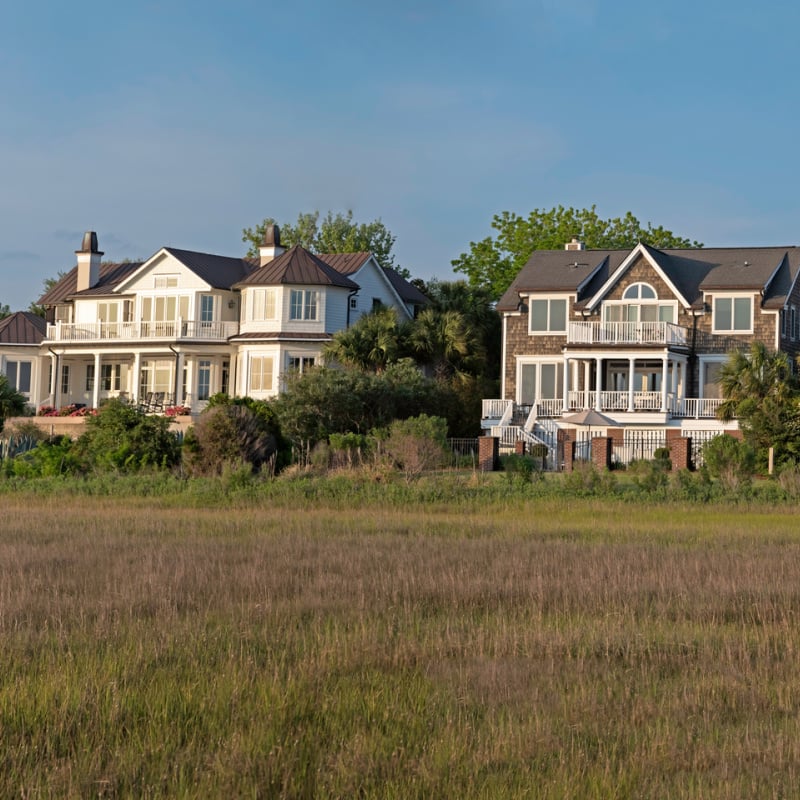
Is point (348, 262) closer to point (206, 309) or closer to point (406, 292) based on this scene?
point (406, 292)

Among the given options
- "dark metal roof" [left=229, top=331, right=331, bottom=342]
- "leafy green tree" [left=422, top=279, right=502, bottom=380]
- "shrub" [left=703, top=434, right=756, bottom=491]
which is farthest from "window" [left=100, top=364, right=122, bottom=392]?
"shrub" [left=703, top=434, right=756, bottom=491]

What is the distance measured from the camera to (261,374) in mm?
52812

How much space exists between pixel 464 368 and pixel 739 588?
38.4m

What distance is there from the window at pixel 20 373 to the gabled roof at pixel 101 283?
300 centimetres

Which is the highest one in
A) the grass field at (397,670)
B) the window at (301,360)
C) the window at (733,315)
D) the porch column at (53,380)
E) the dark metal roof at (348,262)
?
the dark metal roof at (348,262)

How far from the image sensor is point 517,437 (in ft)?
150

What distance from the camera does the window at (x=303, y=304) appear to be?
173 ft

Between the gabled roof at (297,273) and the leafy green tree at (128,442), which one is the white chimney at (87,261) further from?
the leafy green tree at (128,442)

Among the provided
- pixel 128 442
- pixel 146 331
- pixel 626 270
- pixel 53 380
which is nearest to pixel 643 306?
pixel 626 270

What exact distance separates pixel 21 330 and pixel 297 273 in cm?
1501

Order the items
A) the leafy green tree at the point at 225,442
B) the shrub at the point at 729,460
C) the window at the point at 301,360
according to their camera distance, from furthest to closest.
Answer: the window at the point at 301,360
the leafy green tree at the point at 225,442
the shrub at the point at 729,460

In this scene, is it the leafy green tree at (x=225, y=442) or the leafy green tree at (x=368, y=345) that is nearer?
the leafy green tree at (x=225, y=442)

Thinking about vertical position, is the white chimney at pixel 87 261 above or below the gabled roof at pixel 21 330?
above

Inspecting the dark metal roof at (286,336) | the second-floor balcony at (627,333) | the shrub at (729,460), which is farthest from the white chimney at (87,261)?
the shrub at (729,460)
